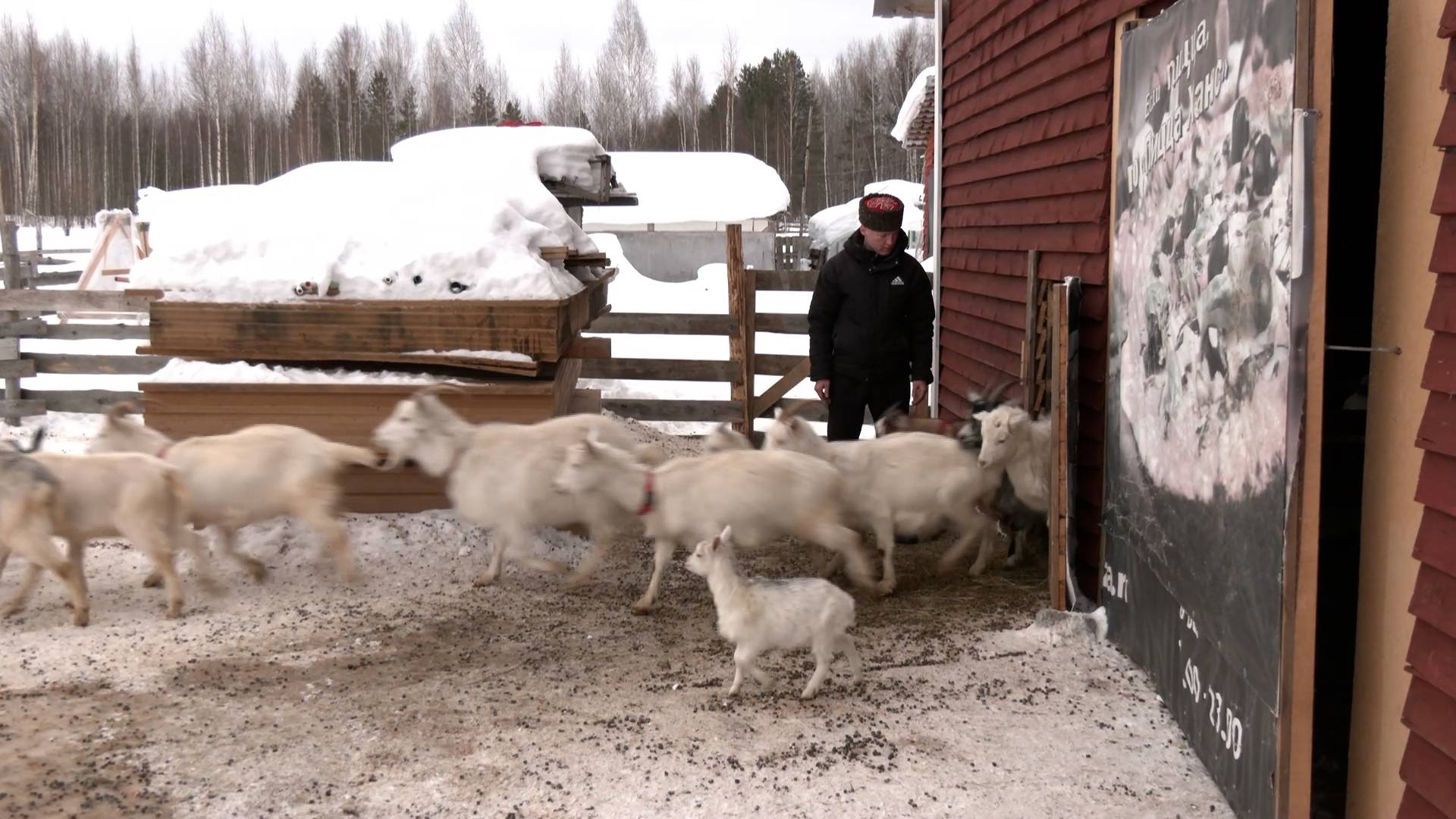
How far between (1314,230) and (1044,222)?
167 inches

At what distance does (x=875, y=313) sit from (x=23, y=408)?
9266mm

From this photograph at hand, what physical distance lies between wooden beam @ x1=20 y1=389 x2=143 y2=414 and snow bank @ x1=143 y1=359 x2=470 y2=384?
506 centimetres

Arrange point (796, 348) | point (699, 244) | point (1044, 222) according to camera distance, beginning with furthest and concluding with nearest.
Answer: point (699, 244)
point (796, 348)
point (1044, 222)

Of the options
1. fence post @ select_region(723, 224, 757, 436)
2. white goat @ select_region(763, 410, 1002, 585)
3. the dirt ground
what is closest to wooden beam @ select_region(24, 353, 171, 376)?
fence post @ select_region(723, 224, 757, 436)

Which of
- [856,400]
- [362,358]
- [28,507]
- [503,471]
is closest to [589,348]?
[362,358]

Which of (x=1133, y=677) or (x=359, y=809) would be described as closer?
(x=359, y=809)

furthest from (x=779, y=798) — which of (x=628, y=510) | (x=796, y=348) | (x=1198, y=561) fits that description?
(x=796, y=348)

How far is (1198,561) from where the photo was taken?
171 inches

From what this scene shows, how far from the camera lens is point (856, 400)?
27.1 feet

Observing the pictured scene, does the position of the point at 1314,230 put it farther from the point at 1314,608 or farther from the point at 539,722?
the point at 539,722

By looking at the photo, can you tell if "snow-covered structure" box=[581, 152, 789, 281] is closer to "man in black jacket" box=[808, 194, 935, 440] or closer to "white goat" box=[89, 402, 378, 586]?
"man in black jacket" box=[808, 194, 935, 440]

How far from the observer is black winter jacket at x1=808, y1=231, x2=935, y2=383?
26.5 ft

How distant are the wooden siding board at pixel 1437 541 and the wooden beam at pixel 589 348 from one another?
19.6 ft

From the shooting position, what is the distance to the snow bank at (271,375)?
25.2 ft
